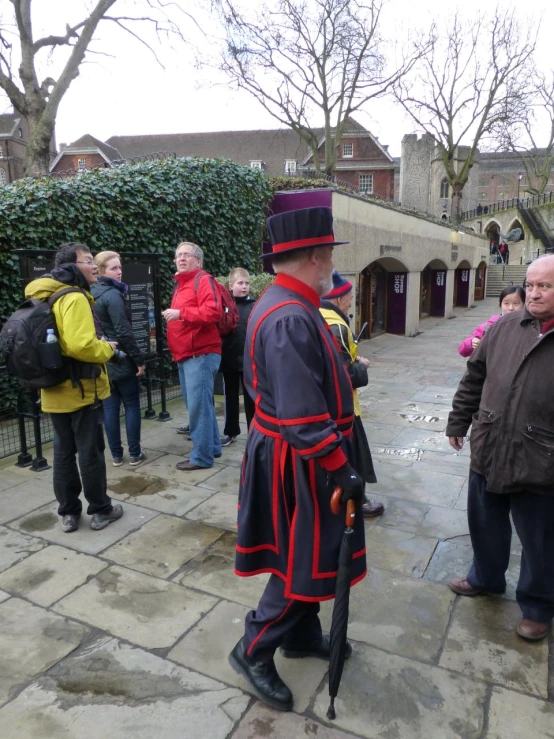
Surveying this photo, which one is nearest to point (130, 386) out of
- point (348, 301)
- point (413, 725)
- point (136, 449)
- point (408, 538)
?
point (136, 449)

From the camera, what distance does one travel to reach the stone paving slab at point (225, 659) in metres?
2.21

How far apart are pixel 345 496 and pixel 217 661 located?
3.66ft

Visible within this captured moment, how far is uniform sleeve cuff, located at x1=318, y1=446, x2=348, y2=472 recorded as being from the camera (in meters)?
1.82

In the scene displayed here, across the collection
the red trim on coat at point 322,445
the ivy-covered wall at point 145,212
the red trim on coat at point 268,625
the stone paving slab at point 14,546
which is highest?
the ivy-covered wall at point 145,212

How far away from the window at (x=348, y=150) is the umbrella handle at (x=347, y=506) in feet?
155

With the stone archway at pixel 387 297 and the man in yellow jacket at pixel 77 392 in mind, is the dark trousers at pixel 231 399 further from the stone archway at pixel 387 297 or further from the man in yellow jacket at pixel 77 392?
the stone archway at pixel 387 297

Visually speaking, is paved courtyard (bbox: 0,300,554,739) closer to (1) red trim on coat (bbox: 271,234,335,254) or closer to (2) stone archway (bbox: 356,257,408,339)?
(1) red trim on coat (bbox: 271,234,335,254)

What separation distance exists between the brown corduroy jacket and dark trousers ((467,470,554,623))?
12 cm

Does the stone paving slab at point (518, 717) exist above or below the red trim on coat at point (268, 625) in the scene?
below

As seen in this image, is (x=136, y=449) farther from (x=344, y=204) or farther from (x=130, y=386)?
(x=344, y=204)

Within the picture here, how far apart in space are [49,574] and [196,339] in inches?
84.3

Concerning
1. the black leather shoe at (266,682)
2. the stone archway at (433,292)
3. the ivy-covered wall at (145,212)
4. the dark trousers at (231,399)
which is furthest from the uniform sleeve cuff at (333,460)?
the stone archway at (433,292)

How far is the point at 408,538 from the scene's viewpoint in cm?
350

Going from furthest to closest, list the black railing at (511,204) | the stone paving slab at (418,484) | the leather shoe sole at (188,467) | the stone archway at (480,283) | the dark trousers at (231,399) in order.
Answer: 1. the black railing at (511,204)
2. the stone archway at (480,283)
3. the dark trousers at (231,399)
4. the leather shoe sole at (188,467)
5. the stone paving slab at (418,484)
